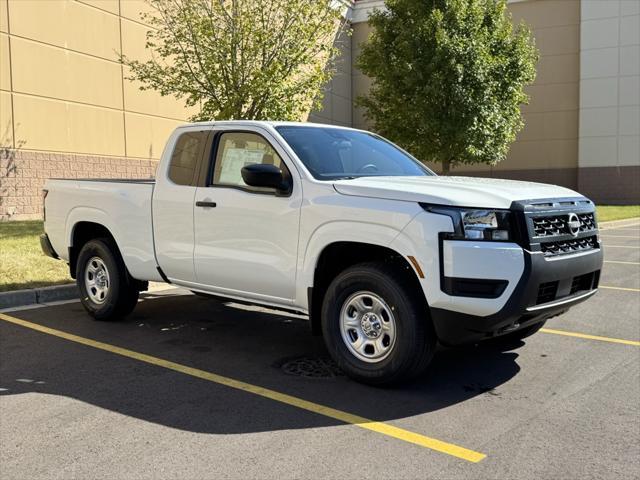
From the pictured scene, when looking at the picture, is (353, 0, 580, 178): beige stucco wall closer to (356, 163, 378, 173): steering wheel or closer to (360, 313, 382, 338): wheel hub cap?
(356, 163, 378, 173): steering wheel

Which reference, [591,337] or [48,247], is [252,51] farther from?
[591,337]

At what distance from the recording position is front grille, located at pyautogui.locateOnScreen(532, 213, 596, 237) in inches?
170

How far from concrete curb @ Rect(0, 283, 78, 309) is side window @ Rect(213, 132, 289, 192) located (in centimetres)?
341

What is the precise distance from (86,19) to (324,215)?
→ 52.5 ft

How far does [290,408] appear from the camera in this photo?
4.25 metres

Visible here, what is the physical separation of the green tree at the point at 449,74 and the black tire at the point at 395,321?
17.0 metres

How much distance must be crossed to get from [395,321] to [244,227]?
1.59 meters

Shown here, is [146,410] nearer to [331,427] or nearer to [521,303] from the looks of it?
[331,427]

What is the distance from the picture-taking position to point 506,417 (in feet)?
13.5

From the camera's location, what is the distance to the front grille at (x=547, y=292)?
4.32m

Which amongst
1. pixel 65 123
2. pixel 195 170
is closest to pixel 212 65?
pixel 65 123

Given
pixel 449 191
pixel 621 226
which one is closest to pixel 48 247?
pixel 449 191

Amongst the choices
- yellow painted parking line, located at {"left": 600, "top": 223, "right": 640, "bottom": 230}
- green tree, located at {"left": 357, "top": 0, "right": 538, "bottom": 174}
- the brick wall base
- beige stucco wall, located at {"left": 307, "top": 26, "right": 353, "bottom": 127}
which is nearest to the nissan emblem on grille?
the brick wall base

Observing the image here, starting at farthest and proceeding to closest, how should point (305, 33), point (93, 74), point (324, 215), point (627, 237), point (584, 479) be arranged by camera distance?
point (93, 74)
point (627, 237)
point (305, 33)
point (324, 215)
point (584, 479)
